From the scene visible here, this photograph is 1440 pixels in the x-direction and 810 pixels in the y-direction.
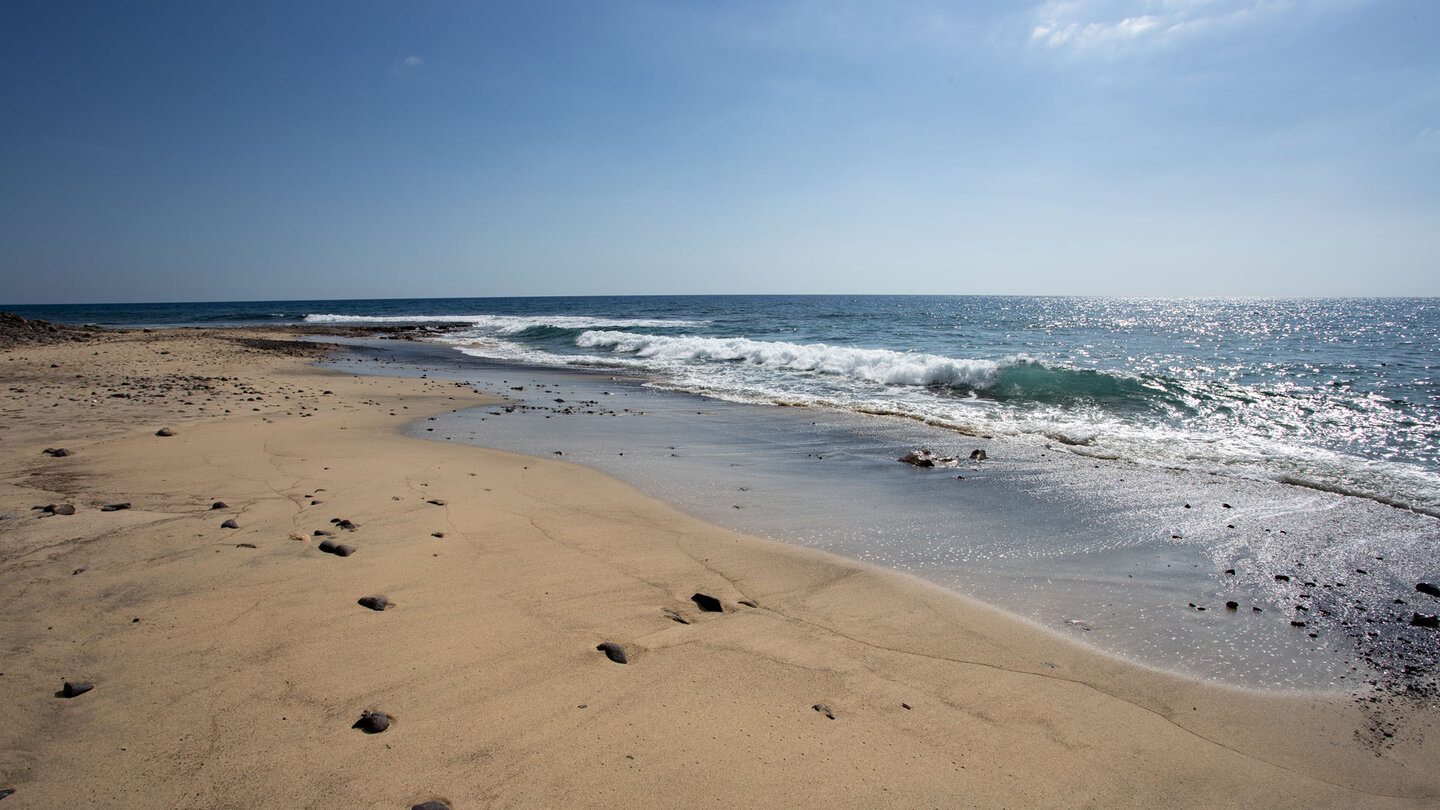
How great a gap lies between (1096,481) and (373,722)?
7.42 metres

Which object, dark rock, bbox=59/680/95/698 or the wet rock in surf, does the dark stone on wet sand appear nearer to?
dark rock, bbox=59/680/95/698

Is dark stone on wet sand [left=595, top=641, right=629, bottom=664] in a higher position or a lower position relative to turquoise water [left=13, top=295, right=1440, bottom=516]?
lower

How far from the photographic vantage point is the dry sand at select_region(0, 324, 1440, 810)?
2344mm

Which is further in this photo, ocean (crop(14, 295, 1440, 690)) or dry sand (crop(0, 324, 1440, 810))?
ocean (crop(14, 295, 1440, 690))

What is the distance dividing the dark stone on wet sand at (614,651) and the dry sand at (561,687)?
3cm

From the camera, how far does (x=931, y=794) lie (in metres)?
2.38

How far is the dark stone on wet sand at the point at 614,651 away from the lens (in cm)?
314

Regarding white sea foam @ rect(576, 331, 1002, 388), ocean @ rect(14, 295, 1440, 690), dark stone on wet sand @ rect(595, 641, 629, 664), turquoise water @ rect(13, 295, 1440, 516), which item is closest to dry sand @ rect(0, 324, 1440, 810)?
dark stone on wet sand @ rect(595, 641, 629, 664)

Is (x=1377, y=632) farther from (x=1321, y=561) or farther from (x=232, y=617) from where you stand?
(x=232, y=617)

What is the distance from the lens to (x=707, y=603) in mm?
3828

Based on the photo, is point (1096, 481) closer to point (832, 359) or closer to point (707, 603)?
point (707, 603)

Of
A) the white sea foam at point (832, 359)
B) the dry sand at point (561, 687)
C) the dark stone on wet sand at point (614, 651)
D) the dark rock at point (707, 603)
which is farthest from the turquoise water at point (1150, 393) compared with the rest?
the dark stone on wet sand at point (614, 651)

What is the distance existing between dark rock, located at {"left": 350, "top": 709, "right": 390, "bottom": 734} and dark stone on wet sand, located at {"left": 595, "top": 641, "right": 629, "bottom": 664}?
3.33 ft

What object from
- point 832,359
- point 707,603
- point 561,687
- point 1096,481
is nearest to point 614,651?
point 561,687
